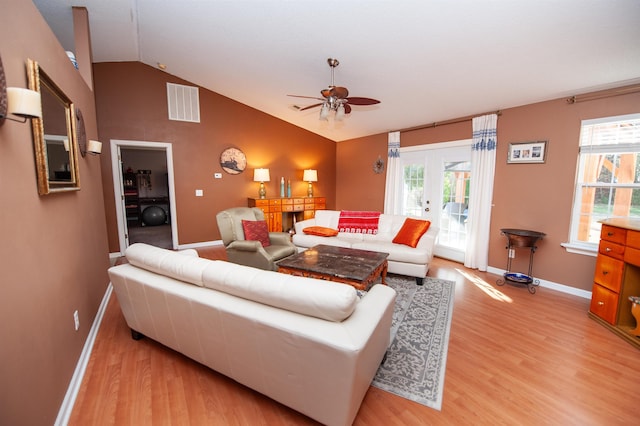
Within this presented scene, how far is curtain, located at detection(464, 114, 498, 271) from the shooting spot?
149 inches

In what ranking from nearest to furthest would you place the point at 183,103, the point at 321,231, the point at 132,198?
the point at 321,231 → the point at 183,103 → the point at 132,198

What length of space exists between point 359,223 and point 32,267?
365 cm

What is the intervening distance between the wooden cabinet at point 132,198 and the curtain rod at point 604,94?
937 centimetres

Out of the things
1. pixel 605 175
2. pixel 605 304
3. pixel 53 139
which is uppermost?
pixel 53 139

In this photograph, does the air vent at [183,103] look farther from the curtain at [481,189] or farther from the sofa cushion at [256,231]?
the curtain at [481,189]

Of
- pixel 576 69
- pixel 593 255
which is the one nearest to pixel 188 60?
pixel 576 69

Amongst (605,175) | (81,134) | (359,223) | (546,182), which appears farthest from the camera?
(359,223)

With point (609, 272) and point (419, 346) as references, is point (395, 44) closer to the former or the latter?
point (419, 346)

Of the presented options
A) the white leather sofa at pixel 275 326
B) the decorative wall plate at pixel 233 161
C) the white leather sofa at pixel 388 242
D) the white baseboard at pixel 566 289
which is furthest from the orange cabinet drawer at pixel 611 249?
the decorative wall plate at pixel 233 161

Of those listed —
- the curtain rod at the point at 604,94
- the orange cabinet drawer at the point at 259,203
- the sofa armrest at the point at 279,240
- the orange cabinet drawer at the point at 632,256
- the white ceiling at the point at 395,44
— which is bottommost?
the sofa armrest at the point at 279,240

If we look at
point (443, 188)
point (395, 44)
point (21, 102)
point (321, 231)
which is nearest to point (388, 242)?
point (321, 231)

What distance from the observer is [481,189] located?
3906 millimetres

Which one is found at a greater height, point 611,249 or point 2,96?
point 2,96

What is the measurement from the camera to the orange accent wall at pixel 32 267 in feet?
3.56
